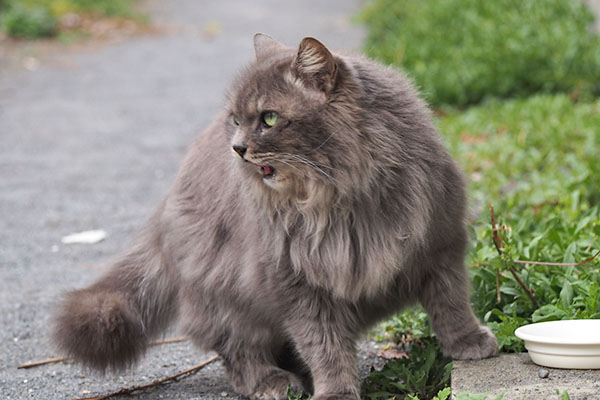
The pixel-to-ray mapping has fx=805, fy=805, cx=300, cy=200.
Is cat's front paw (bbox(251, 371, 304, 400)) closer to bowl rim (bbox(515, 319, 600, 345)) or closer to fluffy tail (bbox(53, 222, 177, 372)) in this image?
fluffy tail (bbox(53, 222, 177, 372))

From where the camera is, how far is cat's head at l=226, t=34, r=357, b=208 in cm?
293

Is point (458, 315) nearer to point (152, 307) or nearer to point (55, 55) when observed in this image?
point (152, 307)

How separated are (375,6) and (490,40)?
179 inches

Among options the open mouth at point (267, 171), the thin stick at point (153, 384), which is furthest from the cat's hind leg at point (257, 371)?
the open mouth at point (267, 171)

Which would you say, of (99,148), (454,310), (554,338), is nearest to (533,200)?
(454,310)

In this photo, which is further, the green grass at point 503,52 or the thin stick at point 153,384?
the green grass at point 503,52

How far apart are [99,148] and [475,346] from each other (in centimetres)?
591

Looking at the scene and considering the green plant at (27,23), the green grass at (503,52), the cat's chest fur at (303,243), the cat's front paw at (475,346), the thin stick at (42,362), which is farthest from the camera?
the green plant at (27,23)

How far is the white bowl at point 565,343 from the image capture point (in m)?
2.87

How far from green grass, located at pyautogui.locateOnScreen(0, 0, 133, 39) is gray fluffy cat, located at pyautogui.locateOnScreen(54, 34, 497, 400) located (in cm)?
1029

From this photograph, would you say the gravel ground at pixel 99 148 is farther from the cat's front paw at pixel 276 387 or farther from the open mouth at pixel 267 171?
the open mouth at pixel 267 171

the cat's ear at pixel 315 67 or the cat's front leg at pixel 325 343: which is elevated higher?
the cat's ear at pixel 315 67

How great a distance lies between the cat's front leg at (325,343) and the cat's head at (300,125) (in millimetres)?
456

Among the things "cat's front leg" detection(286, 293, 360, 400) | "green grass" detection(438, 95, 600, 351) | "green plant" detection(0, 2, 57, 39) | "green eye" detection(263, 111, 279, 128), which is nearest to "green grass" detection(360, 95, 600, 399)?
"green grass" detection(438, 95, 600, 351)
